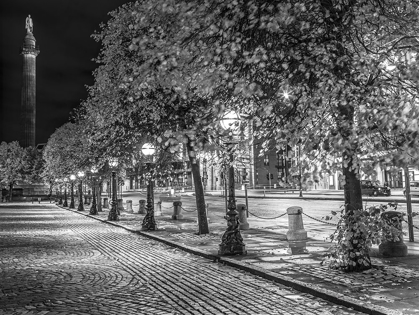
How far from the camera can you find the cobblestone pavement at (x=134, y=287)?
24.8 ft

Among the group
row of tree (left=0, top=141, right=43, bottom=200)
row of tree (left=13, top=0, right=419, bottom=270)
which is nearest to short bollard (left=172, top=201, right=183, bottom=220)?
row of tree (left=13, top=0, right=419, bottom=270)

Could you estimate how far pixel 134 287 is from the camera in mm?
9367

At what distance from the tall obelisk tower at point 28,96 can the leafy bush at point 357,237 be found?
5013 inches

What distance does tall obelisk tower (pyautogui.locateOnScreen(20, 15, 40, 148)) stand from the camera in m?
128

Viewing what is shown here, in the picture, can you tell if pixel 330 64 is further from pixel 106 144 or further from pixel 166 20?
pixel 106 144

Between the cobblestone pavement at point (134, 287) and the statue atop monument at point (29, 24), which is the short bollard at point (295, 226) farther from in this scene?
the statue atop monument at point (29, 24)

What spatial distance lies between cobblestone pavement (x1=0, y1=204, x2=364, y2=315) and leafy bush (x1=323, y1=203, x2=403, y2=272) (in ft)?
5.40

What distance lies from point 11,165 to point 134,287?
329 feet

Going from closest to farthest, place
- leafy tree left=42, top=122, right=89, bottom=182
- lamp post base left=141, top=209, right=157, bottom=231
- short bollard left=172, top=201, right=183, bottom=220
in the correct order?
1. lamp post base left=141, top=209, right=157, bottom=231
2. short bollard left=172, top=201, right=183, bottom=220
3. leafy tree left=42, top=122, right=89, bottom=182

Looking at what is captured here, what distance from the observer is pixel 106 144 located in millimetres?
24031

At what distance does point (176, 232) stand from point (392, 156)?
1596 centimetres

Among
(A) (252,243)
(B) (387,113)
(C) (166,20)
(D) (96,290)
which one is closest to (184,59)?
(C) (166,20)

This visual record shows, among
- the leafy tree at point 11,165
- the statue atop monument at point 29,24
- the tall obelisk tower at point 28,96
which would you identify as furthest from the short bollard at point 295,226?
the statue atop monument at point 29,24

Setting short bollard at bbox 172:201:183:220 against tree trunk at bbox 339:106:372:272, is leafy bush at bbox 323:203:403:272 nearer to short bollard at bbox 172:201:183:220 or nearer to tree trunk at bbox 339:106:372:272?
tree trunk at bbox 339:106:372:272
